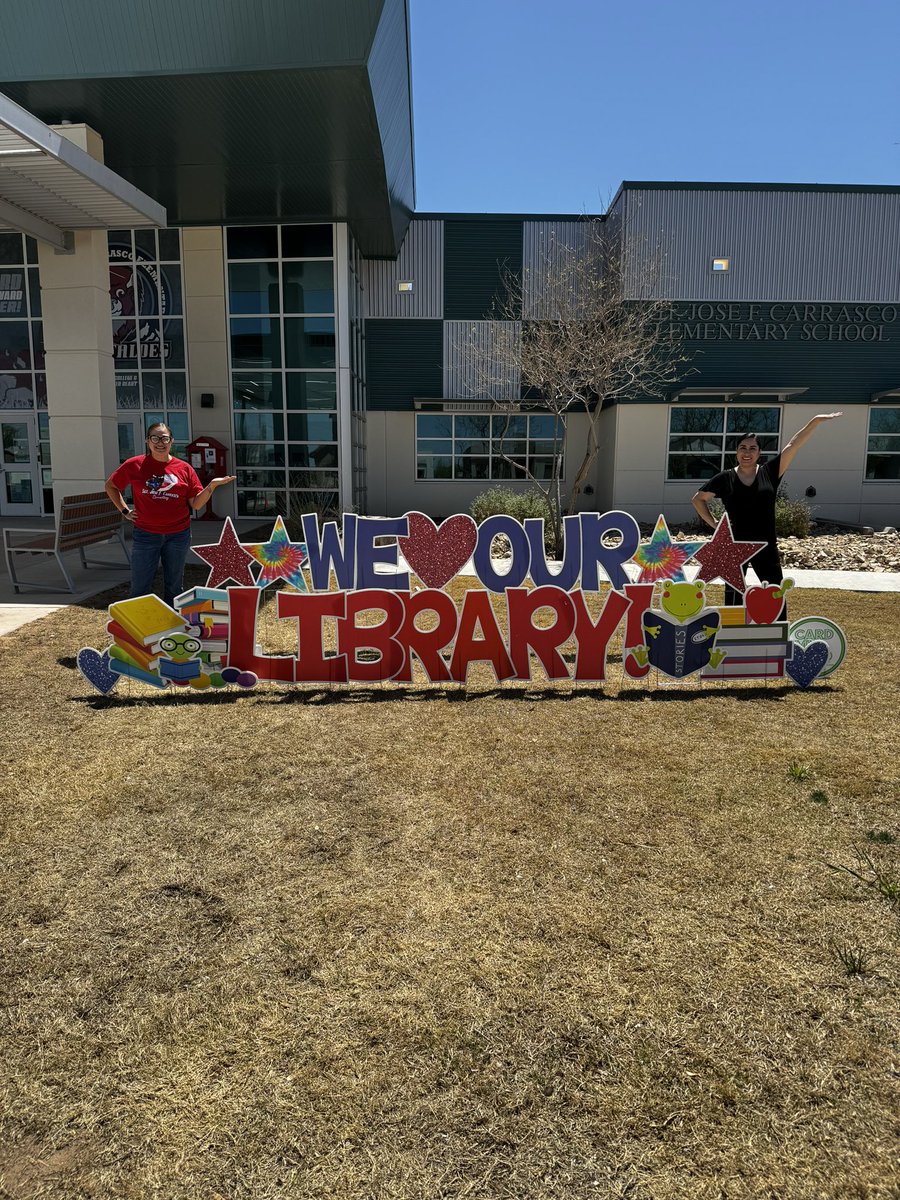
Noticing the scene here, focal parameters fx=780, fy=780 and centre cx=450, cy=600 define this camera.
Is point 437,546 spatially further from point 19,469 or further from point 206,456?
point 19,469

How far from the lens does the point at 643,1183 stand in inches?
77.2

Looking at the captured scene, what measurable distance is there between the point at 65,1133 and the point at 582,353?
1421 centimetres

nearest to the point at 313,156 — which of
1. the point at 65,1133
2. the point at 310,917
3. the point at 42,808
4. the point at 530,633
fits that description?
the point at 530,633

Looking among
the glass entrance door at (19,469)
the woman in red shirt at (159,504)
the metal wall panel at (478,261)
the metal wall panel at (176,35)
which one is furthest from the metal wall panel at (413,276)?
the woman in red shirt at (159,504)

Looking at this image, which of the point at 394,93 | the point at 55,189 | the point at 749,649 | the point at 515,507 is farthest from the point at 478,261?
the point at 749,649

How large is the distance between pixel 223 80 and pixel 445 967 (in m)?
11.8

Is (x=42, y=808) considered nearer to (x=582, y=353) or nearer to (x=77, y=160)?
(x=77, y=160)

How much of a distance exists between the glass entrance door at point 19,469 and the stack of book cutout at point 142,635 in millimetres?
14064

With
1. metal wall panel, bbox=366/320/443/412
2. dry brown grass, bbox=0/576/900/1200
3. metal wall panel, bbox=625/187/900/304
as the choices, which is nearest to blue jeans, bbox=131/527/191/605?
dry brown grass, bbox=0/576/900/1200

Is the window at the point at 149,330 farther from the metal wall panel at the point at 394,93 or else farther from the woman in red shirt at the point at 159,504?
the woman in red shirt at the point at 159,504

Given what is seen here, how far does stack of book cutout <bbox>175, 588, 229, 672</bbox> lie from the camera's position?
5.73 meters

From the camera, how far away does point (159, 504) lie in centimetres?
659

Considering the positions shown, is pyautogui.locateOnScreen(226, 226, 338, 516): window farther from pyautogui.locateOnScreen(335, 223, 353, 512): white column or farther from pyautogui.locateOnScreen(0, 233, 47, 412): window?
pyautogui.locateOnScreen(0, 233, 47, 412): window

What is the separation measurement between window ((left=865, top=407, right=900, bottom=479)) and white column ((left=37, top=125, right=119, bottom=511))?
1829 cm
